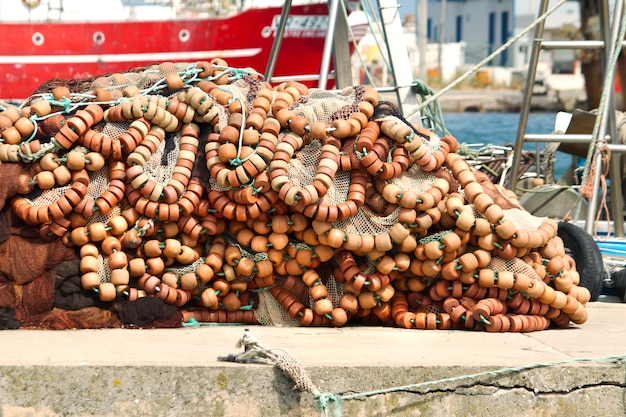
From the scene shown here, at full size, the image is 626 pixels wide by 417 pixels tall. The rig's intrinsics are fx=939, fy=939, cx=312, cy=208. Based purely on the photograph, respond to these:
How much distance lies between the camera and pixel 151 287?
4.45m

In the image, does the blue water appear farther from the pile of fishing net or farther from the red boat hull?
the pile of fishing net

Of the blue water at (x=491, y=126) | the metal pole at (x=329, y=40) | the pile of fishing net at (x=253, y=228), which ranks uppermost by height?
the metal pole at (x=329, y=40)

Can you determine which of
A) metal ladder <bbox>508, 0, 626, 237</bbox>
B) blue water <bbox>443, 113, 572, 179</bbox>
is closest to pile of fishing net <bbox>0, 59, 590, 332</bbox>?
metal ladder <bbox>508, 0, 626, 237</bbox>

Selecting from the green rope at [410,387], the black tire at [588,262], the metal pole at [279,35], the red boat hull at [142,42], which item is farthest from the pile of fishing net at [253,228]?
the red boat hull at [142,42]

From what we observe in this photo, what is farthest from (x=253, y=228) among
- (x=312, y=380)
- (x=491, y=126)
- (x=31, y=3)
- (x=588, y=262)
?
(x=491, y=126)

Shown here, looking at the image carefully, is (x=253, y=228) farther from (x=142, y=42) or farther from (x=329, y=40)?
(x=142, y=42)

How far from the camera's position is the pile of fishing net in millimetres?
4414

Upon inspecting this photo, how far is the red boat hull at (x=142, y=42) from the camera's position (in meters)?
22.2

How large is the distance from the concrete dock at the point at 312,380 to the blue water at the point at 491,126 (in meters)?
34.4

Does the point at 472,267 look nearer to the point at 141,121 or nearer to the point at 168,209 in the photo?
the point at 168,209

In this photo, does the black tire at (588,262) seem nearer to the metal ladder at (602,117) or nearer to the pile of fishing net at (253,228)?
the pile of fishing net at (253,228)

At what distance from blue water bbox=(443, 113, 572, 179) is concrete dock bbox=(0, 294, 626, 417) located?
113 feet

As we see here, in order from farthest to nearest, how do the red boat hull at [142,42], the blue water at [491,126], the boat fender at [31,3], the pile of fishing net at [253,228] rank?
the blue water at [491,126], the boat fender at [31,3], the red boat hull at [142,42], the pile of fishing net at [253,228]

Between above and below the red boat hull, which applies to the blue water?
below
